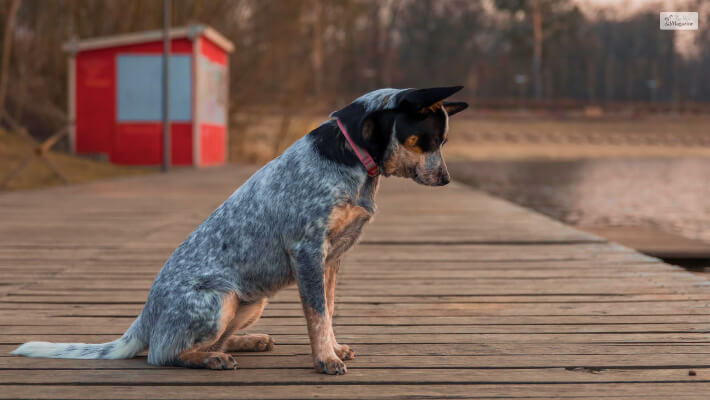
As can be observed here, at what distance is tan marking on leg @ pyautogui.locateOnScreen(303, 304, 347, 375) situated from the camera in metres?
3.04

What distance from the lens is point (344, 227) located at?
312 centimetres

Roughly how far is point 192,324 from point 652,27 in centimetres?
6826

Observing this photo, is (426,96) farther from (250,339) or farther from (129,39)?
(129,39)

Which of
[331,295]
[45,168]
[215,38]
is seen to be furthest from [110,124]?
[331,295]

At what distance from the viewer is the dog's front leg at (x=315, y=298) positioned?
3.03m

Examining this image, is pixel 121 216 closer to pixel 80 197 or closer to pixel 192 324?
pixel 80 197

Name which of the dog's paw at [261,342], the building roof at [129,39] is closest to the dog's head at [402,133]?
the dog's paw at [261,342]

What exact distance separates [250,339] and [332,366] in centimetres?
49

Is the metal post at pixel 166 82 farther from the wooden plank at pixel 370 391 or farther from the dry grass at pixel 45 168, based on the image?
the wooden plank at pixel 370 391

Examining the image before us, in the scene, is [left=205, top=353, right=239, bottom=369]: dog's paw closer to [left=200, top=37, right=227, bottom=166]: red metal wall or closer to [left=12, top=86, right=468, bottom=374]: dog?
[left=12, top=86, right=468, bottom=374]: dog

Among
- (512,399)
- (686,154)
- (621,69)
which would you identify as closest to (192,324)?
(512,399)

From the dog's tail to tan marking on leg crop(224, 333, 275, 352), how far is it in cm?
37

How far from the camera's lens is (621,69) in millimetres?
73125

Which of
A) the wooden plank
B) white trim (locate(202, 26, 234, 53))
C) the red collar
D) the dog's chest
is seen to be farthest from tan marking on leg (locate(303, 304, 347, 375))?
white trim (locate(202, 26, 234, 53))
